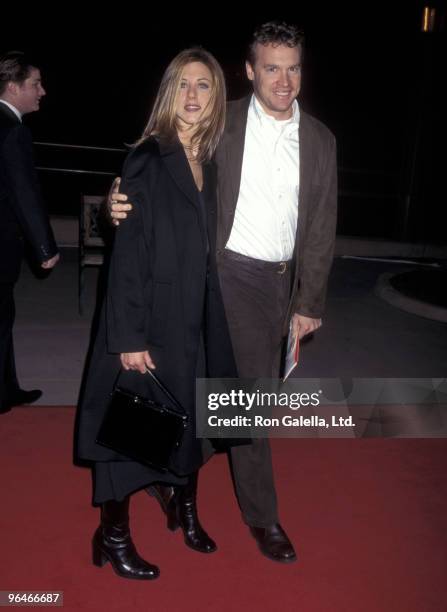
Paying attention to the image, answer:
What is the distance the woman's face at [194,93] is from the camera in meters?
2.13

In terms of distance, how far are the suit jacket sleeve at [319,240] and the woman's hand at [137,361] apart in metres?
0.69

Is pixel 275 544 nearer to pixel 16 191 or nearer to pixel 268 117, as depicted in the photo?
pixel 268 117

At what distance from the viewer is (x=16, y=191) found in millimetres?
3170

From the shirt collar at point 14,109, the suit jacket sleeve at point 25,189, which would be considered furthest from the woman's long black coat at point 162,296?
the shirt collar at point 14,109

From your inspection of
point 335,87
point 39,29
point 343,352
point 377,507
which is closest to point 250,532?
point 377,507

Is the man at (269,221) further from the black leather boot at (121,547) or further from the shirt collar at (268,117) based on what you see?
the black leather boot at (121,547)

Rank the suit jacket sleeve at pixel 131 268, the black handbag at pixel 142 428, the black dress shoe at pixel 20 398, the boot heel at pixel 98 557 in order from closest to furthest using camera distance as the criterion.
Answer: the suit jacket sleeve at pixel 131 268, the black handbag at pixel 142 428, the boot heel at pixel 98 557, the black dress shoe at pixel 20 398

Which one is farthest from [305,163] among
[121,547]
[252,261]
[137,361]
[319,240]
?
[121,547]

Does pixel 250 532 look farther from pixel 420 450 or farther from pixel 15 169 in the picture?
pixel 15 169

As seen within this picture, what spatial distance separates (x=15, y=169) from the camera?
314 cm

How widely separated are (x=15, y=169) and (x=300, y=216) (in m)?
1.47

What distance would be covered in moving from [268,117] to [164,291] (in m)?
0.77

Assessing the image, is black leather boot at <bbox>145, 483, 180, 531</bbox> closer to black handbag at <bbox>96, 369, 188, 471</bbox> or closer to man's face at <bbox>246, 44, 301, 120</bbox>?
black handbag at <bbox>96, 369, 188, 471</bbox>

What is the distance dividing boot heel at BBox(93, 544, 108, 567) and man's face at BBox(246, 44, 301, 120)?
1702 mm
